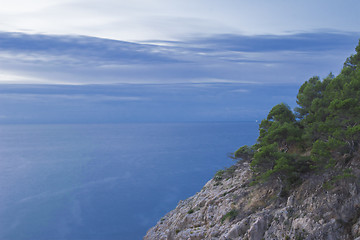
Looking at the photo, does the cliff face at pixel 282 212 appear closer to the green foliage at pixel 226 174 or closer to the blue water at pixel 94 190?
the green foliage at pixel 226 174

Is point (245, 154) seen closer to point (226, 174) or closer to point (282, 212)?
point (226, 174)

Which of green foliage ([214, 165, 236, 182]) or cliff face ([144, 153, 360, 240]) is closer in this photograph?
cliff face ([144, 153, 360, 240])

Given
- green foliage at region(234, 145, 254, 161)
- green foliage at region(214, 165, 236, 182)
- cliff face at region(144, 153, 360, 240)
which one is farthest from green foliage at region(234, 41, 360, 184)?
green foliage at region(214, 165, 236, 182)

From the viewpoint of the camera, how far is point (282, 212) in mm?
25734

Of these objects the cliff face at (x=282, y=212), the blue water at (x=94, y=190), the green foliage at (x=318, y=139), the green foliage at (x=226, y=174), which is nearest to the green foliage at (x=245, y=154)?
the green foliage at (x=226, y=174)

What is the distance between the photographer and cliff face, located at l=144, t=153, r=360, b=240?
22.9 meters

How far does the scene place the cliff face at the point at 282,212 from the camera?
75.3ft

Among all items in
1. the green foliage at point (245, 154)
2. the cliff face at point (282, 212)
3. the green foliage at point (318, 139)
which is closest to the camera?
the cliff face at point (282, 212)

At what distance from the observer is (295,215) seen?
2491cm

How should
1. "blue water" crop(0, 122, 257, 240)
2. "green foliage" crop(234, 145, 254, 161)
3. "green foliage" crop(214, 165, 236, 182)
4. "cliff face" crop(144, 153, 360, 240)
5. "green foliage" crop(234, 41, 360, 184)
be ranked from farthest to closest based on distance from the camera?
"blue water" crop(0, 122, 257, 240), "green foliage" crop(214, 165, 236, 182), "green foliage" crop(234, 145, 254, 161), "green foliage" crop(234, 41, 360, 184), "cliff face" crop(144, 153, 360, 240)

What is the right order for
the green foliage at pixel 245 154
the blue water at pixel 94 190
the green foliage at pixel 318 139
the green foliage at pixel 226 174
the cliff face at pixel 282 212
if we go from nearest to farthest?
the cliff face at pixel 282 212 < the green foliage at pixel 318 139 < the green foliage at pixel 245 154 < the green foliage at pixel 226 174 < the blue water at pixel 94 190

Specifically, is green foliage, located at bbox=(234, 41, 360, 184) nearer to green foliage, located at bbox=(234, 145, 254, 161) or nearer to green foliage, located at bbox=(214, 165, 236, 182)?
green foliage, located at bbox=(234, 145, 254, 161)

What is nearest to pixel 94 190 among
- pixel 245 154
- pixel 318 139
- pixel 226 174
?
pixel 226 174

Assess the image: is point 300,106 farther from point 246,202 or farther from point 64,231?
point 64,231
